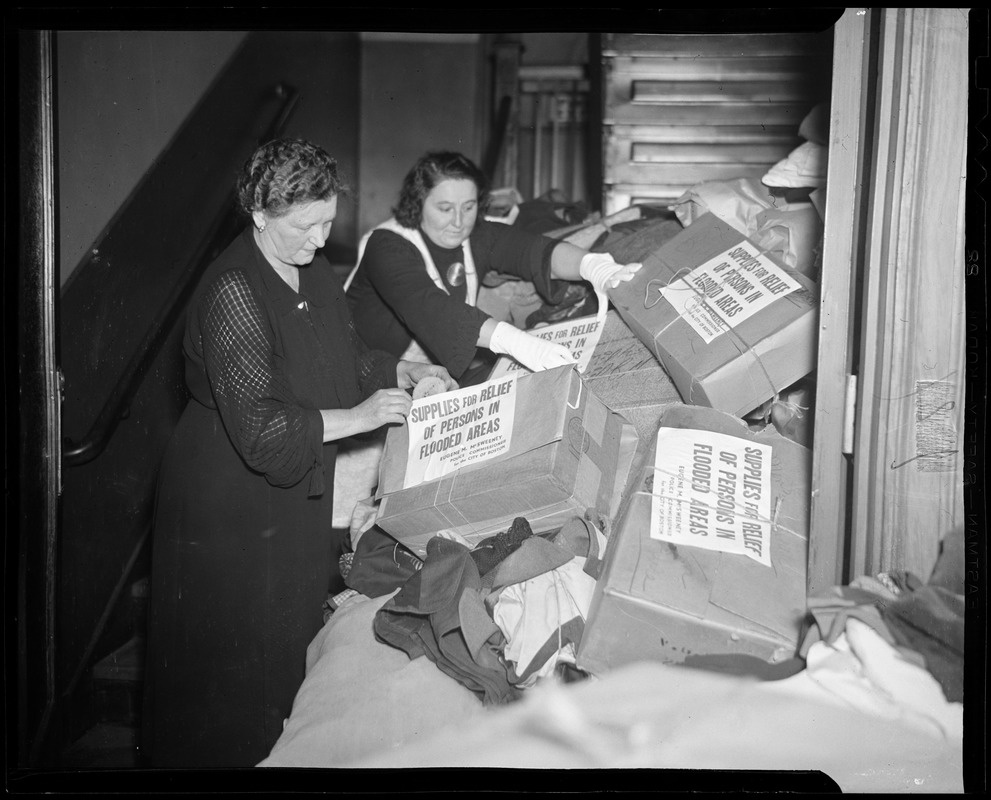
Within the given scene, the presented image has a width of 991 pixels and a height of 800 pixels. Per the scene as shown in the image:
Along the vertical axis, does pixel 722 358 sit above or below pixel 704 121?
below

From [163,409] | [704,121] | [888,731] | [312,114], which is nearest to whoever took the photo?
[888,731]

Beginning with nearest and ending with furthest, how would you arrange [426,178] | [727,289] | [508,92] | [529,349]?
[727,289], [529,349], [426,178], [508,92]

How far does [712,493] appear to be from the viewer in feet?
5.49

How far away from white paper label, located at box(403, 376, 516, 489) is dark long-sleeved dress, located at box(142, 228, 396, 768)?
24 centimetres

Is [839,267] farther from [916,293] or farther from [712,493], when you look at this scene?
[712,493]

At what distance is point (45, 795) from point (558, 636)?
105cm

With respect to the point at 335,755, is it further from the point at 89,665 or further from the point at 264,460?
the point at 89,665

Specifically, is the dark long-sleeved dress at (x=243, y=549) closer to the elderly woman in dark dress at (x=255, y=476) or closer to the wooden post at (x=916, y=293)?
the elderly woman in dark dress at (x=255, y=476)

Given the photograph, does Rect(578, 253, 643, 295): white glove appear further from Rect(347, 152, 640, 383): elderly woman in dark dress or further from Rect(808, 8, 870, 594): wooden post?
Rect(808, 8, 870, 594): wooden post

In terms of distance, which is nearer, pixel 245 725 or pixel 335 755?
pixel 335 755

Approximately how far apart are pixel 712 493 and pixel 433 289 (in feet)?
3.10

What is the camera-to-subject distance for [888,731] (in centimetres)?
151

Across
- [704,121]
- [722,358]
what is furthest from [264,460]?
[704,121]

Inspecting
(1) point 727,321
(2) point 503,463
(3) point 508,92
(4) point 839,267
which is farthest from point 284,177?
(3) point 508,92
